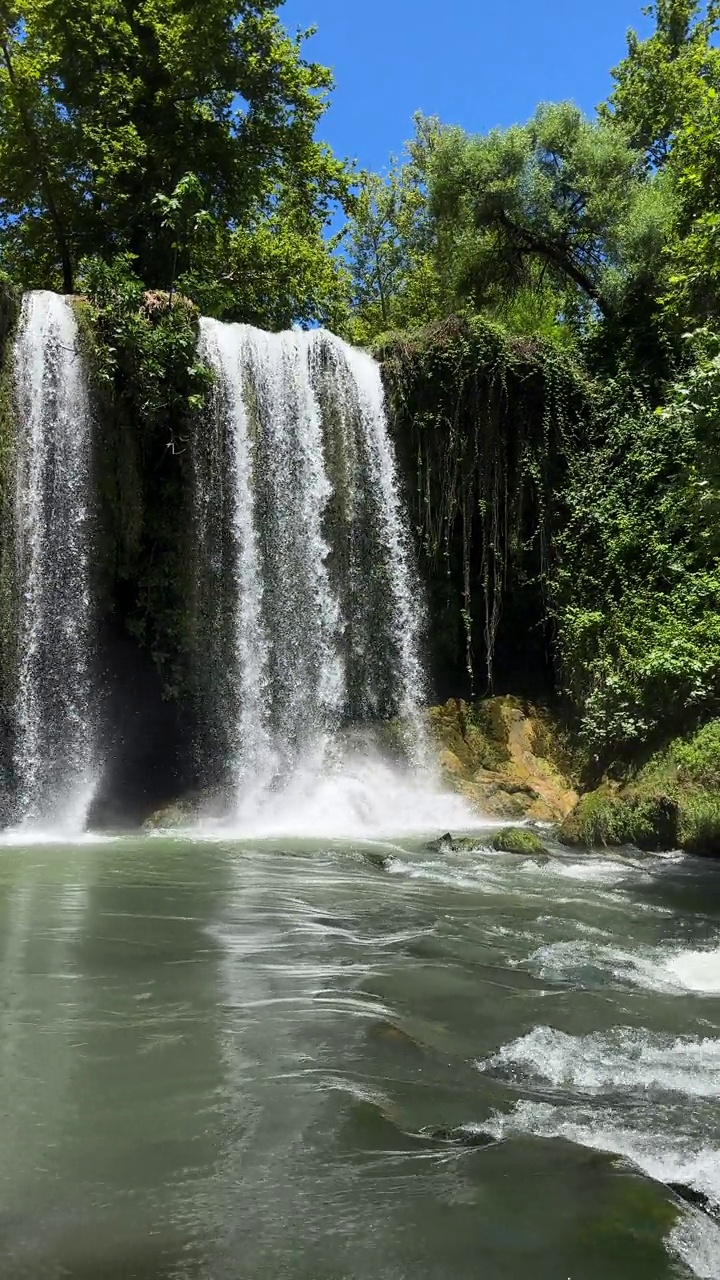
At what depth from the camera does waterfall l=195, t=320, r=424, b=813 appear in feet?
51.0

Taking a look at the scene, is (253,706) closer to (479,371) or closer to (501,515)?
(501,515)

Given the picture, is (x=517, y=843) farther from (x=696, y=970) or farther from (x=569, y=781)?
(x=696, y=970)

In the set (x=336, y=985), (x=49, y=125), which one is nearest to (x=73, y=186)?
(x=49, y=125)

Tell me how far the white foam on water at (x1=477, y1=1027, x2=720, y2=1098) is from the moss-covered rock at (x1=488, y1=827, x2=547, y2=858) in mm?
6210

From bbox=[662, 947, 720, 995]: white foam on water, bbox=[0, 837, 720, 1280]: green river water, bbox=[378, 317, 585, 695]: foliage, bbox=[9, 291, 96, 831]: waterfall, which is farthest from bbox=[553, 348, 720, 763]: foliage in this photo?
bbox=[9, 291, 96, 831]: waterfall

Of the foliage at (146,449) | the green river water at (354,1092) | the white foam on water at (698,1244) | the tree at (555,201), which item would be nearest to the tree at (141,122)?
the foliage at (146,449)

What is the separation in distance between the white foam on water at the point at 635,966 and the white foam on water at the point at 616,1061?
969mm

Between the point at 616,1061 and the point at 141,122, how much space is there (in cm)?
→ 2030

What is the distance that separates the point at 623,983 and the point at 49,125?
20480mm

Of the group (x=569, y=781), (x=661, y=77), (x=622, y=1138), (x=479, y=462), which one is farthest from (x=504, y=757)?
(x=661, y=77)

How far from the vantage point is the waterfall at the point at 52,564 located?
13938 mm

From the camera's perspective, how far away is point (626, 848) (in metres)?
11.5

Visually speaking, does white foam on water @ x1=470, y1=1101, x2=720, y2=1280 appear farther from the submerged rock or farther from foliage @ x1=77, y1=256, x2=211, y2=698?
foliage @ x1=77, y1=256, x2=211, y2=698

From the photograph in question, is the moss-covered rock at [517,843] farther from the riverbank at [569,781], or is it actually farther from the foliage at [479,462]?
the foliage at [479,462]
